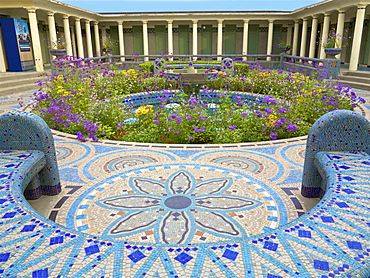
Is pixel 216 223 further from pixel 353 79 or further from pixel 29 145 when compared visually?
pixel 353 79

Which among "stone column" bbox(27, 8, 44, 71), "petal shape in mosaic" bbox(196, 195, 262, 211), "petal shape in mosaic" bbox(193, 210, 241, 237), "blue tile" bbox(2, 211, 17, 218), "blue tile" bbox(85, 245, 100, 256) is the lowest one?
"petal shape in mosaic" bbox(193, 210, 241, 237)

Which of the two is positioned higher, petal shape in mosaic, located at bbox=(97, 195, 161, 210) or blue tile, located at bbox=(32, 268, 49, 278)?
blue tile, located at bbox=(32, 268, 49, 278)

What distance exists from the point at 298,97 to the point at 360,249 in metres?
5.60

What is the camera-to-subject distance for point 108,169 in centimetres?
425

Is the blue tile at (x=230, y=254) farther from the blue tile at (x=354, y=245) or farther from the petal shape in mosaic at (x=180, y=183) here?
the petal shape in mosaic at (x=180, y=183)

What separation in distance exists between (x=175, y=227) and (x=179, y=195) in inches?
25.3

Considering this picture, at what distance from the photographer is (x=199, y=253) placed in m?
1.82

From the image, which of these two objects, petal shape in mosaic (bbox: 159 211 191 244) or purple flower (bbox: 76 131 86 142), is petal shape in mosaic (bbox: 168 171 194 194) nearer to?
petal shape in mosaic (bbox: 159 211 191 244)

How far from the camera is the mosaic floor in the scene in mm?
2807

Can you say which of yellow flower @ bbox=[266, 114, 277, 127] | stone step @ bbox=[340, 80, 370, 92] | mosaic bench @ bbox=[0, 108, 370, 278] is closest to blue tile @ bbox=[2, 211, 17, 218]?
mosaic bench @ bbox=[0, 108, 370, 278]

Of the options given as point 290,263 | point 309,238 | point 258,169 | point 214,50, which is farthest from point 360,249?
point 214,50

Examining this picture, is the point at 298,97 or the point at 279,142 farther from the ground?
the point at 298,97

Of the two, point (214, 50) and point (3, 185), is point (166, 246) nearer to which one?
point (3, 185)

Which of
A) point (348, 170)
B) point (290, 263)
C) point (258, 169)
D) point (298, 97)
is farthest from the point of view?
point (298, 97)
